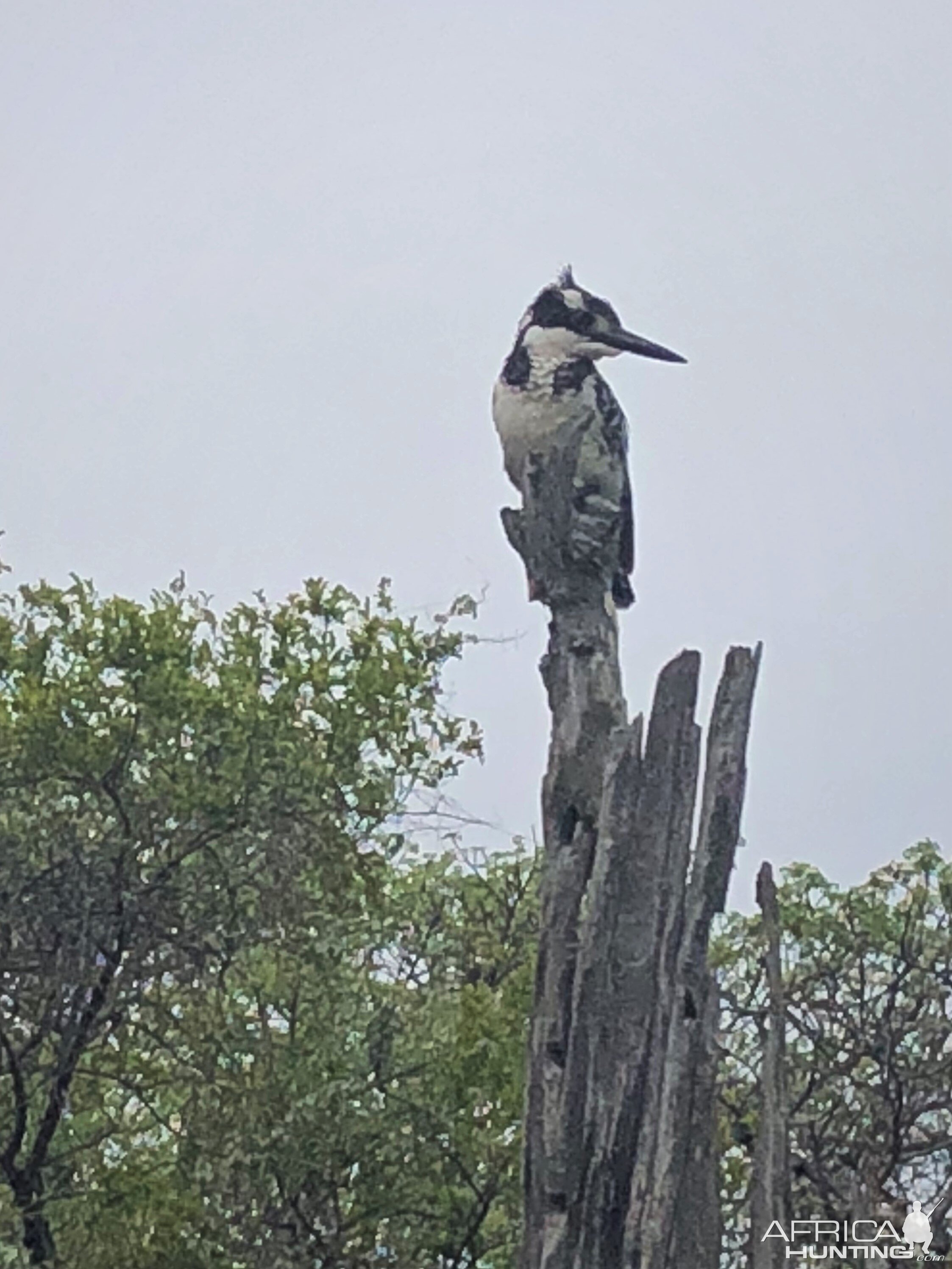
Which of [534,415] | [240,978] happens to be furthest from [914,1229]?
[240,978]

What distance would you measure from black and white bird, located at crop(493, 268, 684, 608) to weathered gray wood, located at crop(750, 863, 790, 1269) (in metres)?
1.29

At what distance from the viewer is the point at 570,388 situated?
16.6ft

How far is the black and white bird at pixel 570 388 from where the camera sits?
5.05m

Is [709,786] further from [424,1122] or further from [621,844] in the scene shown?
[424,1122]

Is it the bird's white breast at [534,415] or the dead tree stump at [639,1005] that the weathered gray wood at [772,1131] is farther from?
the bird's white breast at [534,415]

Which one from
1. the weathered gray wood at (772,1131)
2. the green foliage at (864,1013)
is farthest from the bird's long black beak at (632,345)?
the green foliage at (864,1013)

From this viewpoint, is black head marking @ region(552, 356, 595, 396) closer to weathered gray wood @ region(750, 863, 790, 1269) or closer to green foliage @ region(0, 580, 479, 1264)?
weathered gray wood @ region(750, 863, 790, 1269)

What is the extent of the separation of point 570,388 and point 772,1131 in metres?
1.95

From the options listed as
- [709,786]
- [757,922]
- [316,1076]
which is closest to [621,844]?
[709,786]

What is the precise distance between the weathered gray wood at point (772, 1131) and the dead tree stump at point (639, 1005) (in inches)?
6.3

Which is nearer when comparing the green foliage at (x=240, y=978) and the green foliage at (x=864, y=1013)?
the green foliage at (x=240, y=978)

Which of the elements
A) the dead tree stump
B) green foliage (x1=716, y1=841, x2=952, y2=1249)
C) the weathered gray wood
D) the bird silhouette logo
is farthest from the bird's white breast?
green foliage (x1=716, y1=841, x2=952, y2=1249)

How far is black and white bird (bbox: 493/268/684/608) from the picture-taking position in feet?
16.6

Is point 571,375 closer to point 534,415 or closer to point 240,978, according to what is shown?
point 534,415
